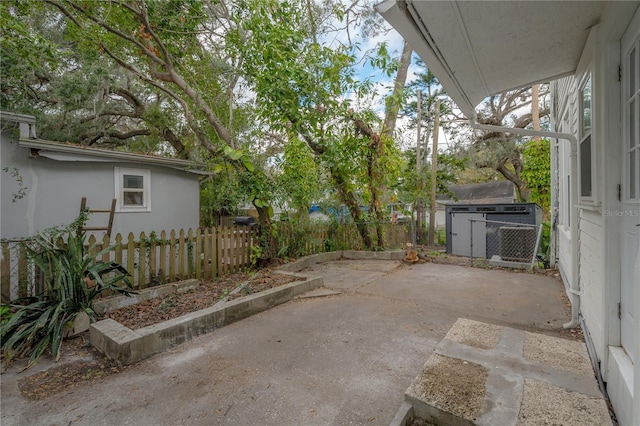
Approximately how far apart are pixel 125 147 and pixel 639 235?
14.8 meters

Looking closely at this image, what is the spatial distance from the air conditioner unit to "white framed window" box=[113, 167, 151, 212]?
347 inches

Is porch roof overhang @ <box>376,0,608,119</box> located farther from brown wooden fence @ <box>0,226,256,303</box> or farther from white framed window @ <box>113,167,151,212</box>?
white framed window @ <box>113,167,151,212</box>

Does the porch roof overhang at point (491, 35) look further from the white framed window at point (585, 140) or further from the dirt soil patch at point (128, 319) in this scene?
the dirt soil patch at point (128, 319)

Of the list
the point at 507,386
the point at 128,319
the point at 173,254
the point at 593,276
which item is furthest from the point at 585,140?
the point at 173,254

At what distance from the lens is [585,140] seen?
2.91 m

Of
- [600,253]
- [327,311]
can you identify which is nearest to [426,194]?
[327,311]

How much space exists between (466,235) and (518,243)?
229 cm

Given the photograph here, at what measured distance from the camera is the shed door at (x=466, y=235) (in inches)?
339

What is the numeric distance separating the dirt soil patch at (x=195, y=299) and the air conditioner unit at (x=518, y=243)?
5.21 meters

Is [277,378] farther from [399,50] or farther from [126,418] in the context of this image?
[399,50]

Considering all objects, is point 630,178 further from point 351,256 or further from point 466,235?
point 466,235

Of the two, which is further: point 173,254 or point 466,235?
point 466,235

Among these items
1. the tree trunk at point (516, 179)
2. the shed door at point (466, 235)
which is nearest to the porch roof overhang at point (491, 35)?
the shed door at point (466, 235)

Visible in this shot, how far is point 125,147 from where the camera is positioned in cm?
1235
